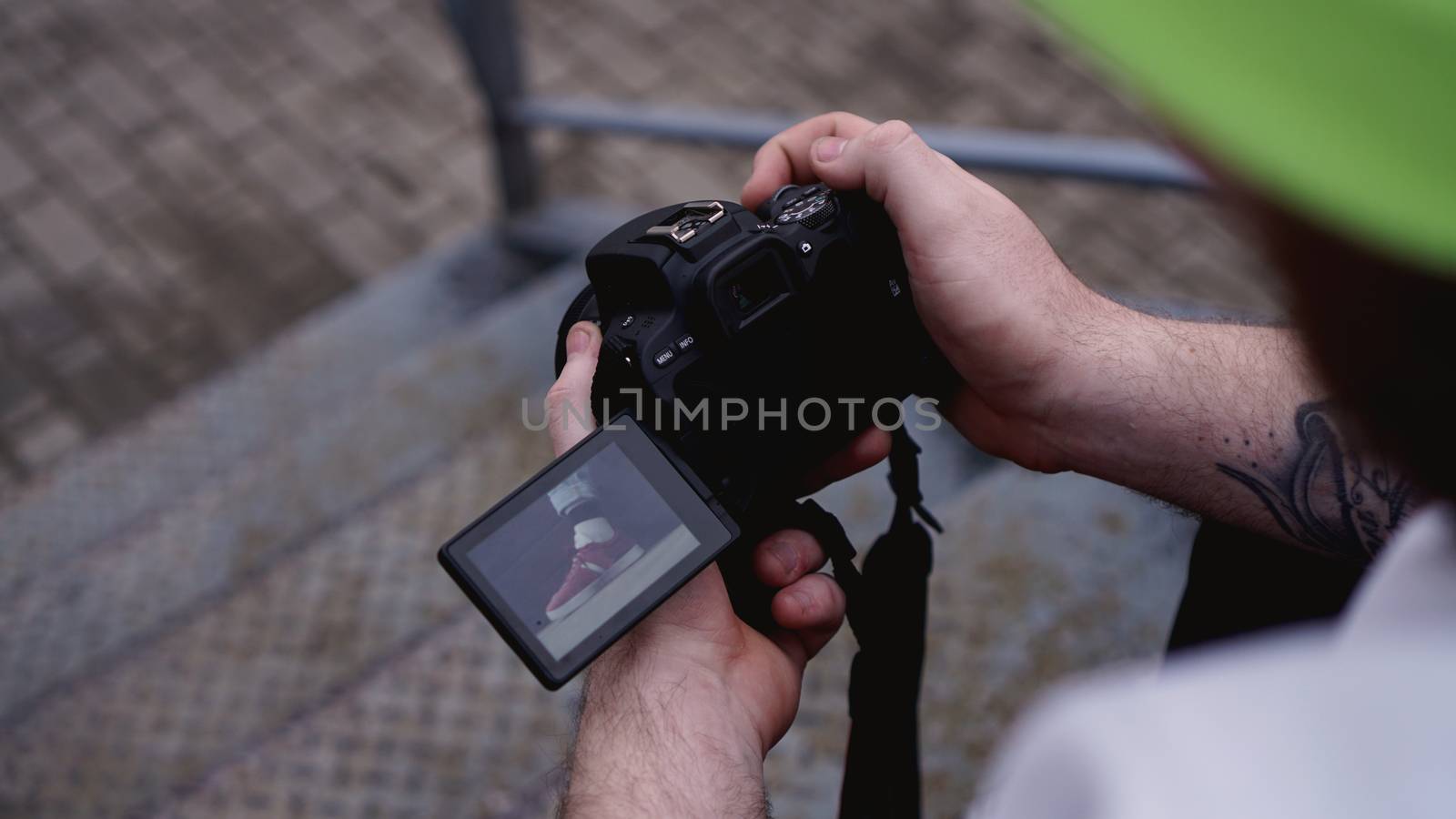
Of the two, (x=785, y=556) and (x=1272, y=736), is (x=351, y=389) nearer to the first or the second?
(x=785, y=556)

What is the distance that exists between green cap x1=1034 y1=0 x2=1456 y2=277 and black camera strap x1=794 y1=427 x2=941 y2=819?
3.26ft

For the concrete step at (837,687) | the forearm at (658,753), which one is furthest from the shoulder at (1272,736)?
the concrete step at (837,687)

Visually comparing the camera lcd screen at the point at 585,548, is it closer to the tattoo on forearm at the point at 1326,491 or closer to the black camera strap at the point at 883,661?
the black camera strap at the point at 883,661

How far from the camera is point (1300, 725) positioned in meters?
0.51

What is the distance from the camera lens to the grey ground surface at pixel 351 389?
74.8 inches

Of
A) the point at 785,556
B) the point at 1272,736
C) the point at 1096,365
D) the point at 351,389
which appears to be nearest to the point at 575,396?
the point at 785,556

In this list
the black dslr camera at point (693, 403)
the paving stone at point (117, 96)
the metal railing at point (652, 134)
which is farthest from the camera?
the paving stone at point (117, 96)

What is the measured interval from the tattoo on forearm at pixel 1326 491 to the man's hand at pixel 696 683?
0.48m

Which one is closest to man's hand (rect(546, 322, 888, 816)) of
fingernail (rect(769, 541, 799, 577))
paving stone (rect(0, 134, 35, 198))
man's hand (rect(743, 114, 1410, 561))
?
fingernail (rect(769, 541, 799, 577))

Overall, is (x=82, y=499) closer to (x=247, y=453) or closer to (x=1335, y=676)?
(x=247, y=453)

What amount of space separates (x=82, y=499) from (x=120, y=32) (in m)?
1.94

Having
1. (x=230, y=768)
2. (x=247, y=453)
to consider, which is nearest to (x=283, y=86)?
(x=247, y=453)

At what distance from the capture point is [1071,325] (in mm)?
1444

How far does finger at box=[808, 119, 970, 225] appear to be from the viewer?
1.42m
